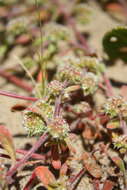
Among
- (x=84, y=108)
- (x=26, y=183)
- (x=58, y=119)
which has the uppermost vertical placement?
(x=58, y=119)

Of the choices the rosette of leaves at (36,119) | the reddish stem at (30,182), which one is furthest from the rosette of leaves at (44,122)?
the reddish stem at (30,182)

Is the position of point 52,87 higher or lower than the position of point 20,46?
higher

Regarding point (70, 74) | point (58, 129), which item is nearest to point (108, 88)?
point (70, 74)

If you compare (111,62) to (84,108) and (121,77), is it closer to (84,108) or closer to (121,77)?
(121,77)

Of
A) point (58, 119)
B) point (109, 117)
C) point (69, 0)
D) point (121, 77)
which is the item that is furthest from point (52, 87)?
point (69, 0)

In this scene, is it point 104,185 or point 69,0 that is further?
point 69,0

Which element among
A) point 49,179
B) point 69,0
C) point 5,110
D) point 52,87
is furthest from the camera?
point 69,0
